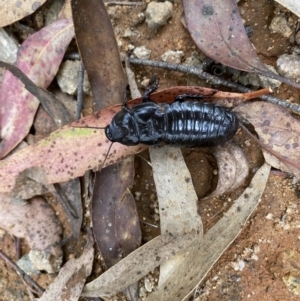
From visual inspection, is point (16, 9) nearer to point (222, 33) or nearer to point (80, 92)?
point (80, 92)

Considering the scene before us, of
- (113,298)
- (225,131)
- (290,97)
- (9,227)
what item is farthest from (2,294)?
(290,97)

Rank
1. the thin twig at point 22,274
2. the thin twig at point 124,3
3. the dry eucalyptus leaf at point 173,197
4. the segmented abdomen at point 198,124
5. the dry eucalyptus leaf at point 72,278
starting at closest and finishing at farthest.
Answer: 1. the segmented abdomen at point 198,124
2. the dry eucalyptus leaf at point 173,197
3. the dry eucalyptus leaf at point 72,278
4. the thin twig at point 124,3
5. the thin twig at point 22,274

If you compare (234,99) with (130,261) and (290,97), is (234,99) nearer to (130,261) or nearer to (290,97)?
(290,97)

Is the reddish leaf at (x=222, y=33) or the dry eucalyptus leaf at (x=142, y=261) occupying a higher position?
the reddish leaf at (x=222, y=33)

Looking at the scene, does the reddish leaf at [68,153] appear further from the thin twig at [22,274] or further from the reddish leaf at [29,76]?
the thin twig at [22,274]

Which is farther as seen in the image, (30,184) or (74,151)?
(30,184)

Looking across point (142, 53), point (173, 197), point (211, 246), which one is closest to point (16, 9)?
point (142, 53)

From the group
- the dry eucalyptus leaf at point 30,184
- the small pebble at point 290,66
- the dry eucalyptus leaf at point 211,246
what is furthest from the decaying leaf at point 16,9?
the dry eucalyptus leaf at point 211,246
